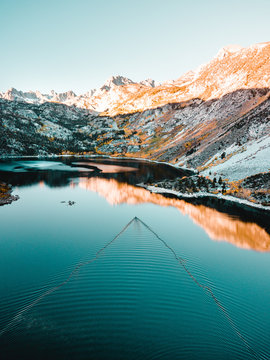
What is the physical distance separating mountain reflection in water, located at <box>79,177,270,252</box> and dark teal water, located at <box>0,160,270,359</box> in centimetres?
46

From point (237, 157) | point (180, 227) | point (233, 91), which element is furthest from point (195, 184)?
point (233, 91)

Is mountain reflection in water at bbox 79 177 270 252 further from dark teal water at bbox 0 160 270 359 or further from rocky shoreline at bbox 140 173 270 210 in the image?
rocky shoreline at bbox 140 173 270 210

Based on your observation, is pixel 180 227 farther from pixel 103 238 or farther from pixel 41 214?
pixel 41 214

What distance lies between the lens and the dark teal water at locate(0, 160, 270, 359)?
1845cm

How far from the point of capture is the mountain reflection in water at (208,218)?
42.8 metres

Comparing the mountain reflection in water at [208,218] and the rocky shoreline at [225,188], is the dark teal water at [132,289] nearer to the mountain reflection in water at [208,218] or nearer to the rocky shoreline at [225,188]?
the mountain reflection in water at [208,218]

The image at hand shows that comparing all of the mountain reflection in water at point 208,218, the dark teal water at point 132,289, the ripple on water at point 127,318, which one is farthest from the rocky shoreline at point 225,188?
the ripple on water at point 127,318

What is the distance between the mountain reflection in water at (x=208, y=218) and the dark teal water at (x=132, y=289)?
464 millimetres

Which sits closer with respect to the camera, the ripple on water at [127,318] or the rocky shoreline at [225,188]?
the ripple on water at [127,318]

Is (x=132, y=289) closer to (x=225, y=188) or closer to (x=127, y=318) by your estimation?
(x=127, y=318)

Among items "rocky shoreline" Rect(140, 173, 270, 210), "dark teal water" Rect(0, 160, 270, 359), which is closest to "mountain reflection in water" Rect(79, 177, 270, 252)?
"dark teal water" Rect(0, 160, 270, 359)

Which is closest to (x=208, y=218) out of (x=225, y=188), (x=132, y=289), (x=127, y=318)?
(x=225, y=188)

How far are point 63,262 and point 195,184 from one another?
66.6 meters

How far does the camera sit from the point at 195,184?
88250mm
